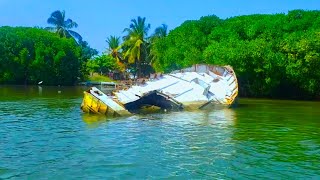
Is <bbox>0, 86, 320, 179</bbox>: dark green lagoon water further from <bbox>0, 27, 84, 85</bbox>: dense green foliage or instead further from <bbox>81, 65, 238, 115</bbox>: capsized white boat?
<bbox>0, 27, 84, 85</bbox>: dense green foliage

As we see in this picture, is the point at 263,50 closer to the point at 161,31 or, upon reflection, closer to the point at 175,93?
the point at 175,93

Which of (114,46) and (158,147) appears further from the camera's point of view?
(114,46)

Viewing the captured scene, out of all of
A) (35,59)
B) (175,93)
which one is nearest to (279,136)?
(175,93)

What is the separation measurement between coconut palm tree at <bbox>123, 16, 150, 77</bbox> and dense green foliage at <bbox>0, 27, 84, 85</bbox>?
9580 millimetres

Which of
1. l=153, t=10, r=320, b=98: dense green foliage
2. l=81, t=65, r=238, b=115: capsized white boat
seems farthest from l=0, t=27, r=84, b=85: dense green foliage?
l=81, t=65, r=238, b=115: capsized white boat

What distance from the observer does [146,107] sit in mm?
31062

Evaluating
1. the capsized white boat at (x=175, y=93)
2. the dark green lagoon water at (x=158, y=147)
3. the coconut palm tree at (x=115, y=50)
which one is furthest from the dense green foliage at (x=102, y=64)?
the dark green lagoon water at (x=158, y=147)

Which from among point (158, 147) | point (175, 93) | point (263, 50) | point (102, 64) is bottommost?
point (158, 147)

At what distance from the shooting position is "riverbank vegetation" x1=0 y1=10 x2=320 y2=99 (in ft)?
142

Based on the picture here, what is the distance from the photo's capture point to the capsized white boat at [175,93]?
27.0 m

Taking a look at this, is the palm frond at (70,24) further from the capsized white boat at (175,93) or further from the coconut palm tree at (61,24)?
the capsized white boat at (175,93)

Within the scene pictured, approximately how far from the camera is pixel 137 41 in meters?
77.8

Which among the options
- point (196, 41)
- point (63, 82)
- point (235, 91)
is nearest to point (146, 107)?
point (235, 91)

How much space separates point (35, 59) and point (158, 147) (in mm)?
59974
